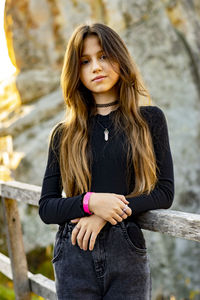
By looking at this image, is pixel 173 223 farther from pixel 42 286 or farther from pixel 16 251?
pixel 16 251

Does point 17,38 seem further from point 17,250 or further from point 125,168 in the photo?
point 125,168

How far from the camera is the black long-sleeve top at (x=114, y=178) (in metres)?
1.52

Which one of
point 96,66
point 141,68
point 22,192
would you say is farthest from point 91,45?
point 141,68

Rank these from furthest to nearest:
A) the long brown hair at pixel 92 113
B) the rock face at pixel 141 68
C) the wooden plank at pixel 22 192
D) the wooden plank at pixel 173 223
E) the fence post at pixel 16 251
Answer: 1. the rock face at pixel 141 68
2. the fence post at pixel 16 251
3. the wooden plank at pixel 22 192
4. the long brown hair at pixel 92 113
5. the wooden plank at pixel 173 223

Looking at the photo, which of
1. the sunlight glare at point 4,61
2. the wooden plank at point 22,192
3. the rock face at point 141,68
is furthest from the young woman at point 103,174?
the sunlight glare at point 4,61

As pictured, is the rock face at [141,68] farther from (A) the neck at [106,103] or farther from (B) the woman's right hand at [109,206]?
(B) the woman's right hand at [109,206]

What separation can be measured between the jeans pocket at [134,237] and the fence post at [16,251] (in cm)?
122

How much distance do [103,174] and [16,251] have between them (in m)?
1.22

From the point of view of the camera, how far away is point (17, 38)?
686 cm

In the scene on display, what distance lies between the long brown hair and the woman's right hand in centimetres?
10

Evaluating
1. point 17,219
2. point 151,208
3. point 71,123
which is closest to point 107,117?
point 71,123

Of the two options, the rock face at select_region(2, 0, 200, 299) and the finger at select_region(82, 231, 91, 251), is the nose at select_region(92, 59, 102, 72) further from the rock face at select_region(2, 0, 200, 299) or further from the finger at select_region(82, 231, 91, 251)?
the rock face at select_region(2, 0, 200, 299)

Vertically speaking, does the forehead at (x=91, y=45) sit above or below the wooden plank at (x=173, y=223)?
above

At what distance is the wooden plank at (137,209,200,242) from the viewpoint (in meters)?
1.43
